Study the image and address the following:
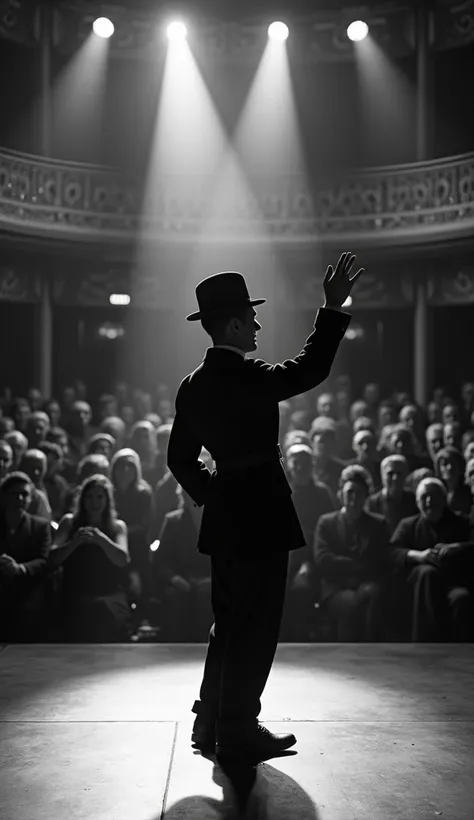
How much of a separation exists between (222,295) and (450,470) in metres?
4.47

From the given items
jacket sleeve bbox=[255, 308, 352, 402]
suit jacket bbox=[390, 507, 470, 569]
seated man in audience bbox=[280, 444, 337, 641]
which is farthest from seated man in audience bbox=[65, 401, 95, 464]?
jacket sleeve bbox=[255, 308, 352, 402]

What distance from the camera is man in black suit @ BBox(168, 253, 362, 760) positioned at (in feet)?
9.73

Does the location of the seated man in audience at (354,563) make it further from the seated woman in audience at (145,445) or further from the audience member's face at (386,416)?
the audience member's face at (386,416)

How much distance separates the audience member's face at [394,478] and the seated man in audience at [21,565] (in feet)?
8.26

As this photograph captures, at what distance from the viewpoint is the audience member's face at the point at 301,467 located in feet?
22.5

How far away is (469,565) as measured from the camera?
222 inches

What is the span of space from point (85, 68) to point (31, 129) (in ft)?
5.59

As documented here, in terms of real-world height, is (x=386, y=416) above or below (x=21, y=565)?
above

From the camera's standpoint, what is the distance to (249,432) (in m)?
3.05

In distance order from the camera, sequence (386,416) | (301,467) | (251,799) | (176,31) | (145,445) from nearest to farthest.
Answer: (251,799) → (301,467) → (145,445) → (386,416) → (176,31)

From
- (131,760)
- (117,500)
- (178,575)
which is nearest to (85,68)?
(117,500)

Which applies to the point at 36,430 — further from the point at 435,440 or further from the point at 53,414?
the point at 435,440

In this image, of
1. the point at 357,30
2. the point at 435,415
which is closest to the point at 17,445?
the point at 435,415

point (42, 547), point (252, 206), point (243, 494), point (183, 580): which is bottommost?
point (183, 580)
